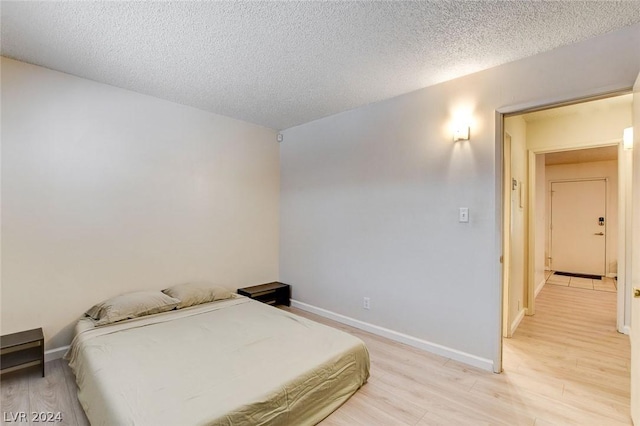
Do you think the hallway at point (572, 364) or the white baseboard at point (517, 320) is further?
the white baseboard at point (517, 320)

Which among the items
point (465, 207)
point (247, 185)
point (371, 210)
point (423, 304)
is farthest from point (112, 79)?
point (423, 304)

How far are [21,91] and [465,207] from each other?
12.5ft

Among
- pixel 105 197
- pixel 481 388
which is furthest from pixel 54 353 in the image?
pixel 481 388

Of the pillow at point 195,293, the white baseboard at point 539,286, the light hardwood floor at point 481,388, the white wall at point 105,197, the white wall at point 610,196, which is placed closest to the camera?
the light hardwood floor at point 481,388

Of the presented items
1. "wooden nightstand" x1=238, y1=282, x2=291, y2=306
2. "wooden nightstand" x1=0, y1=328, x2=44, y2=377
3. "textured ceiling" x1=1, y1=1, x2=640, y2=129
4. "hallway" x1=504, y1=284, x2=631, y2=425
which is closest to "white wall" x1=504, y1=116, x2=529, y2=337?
"hallway" x1=504, y1=284, x2=631, y2=425

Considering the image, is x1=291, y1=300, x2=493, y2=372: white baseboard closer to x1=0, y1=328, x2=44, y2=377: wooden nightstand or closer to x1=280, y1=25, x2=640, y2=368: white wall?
x1=280, y1=25, x2=640, y2=368: white wall

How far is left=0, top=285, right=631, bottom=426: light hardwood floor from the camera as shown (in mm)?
1842

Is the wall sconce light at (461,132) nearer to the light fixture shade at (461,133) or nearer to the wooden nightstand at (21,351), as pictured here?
the light fixture shade at (461,133)

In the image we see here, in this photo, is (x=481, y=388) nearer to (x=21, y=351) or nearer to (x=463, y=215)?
(x=463, y=215)

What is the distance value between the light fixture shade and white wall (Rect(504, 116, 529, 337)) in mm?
766

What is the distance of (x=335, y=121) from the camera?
3.57 m

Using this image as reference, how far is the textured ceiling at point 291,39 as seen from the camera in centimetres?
174

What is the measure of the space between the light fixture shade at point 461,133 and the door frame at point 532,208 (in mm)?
221

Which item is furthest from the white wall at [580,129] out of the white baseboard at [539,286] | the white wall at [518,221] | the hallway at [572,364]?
the white baseboard at [539,286]
